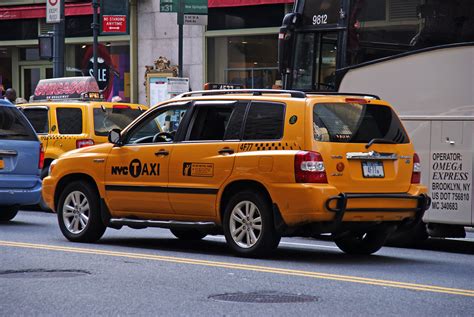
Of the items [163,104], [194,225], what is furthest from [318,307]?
[163,104]

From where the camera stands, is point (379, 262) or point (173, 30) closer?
point (379, 262)

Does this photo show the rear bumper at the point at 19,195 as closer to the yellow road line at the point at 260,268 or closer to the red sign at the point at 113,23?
the yellow road line at the point at 260,268

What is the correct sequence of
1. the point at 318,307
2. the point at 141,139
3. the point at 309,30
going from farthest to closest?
the point at 309,30 → the point at 141,139 → the point at 318,307

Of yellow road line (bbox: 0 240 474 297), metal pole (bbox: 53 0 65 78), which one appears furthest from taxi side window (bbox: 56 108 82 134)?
metal pole (bbox: 53 0 65 78)

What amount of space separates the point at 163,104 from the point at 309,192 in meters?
2.58

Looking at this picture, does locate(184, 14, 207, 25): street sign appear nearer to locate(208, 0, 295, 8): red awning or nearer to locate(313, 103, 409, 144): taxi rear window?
locate(208, 0, 295, 8): red awning

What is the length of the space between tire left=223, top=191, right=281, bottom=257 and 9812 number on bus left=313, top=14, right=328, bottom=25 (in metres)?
3.72

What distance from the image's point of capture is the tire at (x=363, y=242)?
460 inches

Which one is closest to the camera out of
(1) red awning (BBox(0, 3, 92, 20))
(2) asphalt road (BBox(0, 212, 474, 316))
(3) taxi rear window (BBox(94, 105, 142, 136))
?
(2) asphalt road (BBox(0, 212, 474, 316))

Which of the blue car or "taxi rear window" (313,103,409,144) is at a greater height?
"taxi rear window" (313,103,409,144)

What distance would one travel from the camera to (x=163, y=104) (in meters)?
12.3

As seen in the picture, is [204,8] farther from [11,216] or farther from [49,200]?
[49,200]

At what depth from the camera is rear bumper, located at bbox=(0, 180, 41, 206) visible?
15.1m

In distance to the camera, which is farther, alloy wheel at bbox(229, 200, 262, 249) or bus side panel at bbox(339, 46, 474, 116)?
bus side panel at bbox(339, 46, 474, 116)
